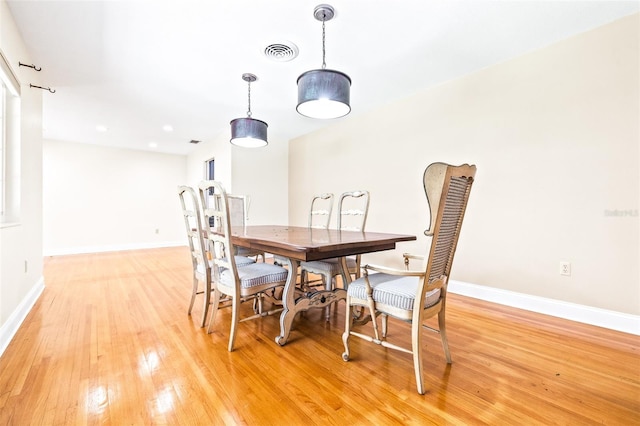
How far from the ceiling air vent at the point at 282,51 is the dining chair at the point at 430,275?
1.86 m

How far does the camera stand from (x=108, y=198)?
20.1ft

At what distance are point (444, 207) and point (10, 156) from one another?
3.24 m

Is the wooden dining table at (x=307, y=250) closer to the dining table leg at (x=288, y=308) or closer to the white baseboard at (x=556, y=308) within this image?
the dining table leg at (x=288, y=308)

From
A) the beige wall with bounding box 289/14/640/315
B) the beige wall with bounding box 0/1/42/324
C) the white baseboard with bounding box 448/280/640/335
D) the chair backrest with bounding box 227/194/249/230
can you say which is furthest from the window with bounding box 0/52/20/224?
the white baseboard with bounding box 448/280/640/335

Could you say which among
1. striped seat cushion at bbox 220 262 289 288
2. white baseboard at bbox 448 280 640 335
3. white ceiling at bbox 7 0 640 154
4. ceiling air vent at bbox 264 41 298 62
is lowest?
white baseboard at bbox 448 280 640 335

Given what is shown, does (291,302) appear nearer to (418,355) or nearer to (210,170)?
(418,355)

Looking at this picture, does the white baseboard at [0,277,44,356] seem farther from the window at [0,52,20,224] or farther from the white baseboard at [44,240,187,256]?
the white baseboard at [44,240,187,256]

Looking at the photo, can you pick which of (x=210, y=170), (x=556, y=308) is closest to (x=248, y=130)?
(x=556, y=308)

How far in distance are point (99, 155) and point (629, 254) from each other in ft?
26.8

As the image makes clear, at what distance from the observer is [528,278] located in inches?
98.9

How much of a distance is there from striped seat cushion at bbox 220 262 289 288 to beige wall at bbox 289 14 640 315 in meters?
1.97

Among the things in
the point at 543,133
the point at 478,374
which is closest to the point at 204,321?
the point at 478,374

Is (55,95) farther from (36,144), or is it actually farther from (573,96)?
(573,96)

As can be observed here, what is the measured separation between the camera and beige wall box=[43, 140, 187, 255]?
5.57m
